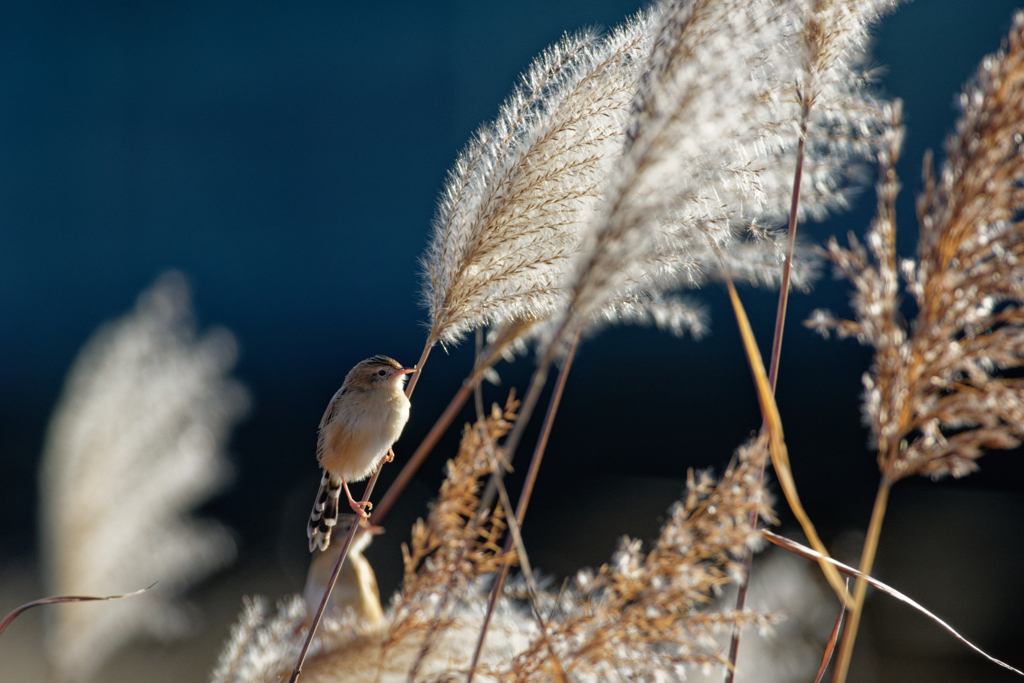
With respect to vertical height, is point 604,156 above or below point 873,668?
above

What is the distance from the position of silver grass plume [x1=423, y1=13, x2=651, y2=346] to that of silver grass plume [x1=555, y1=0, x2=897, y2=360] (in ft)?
0.45

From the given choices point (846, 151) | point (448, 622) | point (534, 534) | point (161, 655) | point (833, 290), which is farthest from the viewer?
point (833, 290)

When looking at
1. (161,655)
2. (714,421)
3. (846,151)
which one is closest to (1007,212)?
(846,151)

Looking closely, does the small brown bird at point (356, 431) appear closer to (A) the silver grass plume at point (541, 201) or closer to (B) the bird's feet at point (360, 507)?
(B) the bird's feet at point (360, 507)

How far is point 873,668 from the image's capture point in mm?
3854

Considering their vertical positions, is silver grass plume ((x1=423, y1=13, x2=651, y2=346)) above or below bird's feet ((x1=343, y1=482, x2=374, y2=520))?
above

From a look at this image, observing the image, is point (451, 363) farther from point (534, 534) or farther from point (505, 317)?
point (505, 317)

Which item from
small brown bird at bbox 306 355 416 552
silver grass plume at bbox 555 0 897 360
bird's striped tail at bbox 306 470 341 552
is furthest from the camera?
small brown bird at bbox 306 355 416 552

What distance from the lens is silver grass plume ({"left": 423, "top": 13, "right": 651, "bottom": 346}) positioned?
1.01 m

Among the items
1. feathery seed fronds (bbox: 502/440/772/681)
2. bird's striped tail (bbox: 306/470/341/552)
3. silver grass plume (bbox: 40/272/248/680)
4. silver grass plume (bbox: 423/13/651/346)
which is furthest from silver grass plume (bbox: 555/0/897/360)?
silver grass plume (bbox: 40/272/248/680)

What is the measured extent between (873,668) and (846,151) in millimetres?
3831

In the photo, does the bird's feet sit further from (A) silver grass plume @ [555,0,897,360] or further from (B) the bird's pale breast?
(A) silver grass plume @ [555,0,897,360]

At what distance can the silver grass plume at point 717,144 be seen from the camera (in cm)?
73

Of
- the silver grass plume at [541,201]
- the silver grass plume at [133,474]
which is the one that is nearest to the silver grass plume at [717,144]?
the silver grass plume at [541,201]
